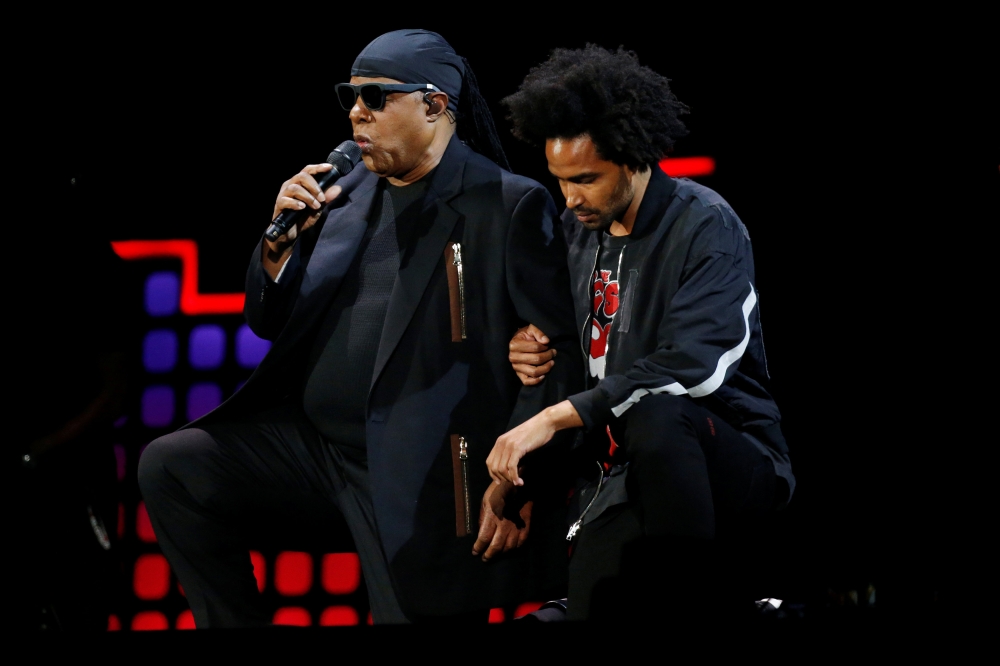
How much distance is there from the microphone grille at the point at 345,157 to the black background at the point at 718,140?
0.73m

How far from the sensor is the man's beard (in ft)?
7.46

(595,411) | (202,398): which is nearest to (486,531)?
(595,411)

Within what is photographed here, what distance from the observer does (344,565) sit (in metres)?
3.49

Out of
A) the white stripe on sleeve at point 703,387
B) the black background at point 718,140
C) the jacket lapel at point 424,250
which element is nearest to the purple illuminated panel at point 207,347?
the black background at point 718,140

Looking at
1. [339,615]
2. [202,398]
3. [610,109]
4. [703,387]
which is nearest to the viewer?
[703,387]

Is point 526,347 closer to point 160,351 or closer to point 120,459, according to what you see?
point 160,351

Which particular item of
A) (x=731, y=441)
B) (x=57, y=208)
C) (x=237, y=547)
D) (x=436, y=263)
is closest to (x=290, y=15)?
(x=57, y=208)

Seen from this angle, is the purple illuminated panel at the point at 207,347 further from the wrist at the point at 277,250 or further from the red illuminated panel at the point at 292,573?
the wrist at the point at 277,250

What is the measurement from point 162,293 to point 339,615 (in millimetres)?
1223

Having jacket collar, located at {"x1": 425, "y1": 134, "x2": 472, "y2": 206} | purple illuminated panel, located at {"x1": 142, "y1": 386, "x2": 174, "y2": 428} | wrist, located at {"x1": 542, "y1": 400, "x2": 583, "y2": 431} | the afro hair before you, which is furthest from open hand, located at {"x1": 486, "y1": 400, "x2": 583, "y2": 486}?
purple illuminated panel, located at {"x1": 142, "y1": 386, "x2": 174, "y2": 428}

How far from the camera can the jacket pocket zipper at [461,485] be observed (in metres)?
2.35

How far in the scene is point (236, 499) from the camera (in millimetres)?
2391

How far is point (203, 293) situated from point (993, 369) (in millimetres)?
2419

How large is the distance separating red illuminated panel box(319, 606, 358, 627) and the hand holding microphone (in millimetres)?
1466
